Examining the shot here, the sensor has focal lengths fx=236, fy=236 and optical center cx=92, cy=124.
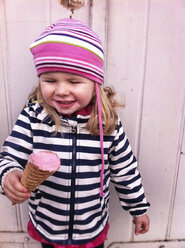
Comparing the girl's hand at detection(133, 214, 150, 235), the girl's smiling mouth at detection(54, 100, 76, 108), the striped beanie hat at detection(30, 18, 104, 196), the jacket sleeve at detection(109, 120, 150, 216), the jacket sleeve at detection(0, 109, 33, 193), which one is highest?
the striped beanie hat at detection(30, 18, 104, 196)

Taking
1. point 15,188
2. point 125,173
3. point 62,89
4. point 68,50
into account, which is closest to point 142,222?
point 125,173

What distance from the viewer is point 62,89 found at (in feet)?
2.94

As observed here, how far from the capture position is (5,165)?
3.13 ft

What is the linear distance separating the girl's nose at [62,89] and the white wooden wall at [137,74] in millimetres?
346

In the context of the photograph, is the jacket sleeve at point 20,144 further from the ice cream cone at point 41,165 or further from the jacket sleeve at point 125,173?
the jacket sleeve at point 125,173

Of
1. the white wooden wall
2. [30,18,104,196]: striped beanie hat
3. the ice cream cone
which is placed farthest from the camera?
the white wooden wall

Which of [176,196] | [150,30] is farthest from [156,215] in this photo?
[150,30]

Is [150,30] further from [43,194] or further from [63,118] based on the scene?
[43,194]

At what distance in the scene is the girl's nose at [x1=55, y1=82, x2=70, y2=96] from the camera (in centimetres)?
90

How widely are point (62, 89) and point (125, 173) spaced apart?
1.65 feet

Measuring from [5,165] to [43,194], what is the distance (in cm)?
22

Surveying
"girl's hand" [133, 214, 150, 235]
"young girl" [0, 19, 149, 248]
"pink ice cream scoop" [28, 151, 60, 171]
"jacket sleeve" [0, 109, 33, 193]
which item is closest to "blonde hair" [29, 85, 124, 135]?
"young girl" [0, 19, 149, 248]

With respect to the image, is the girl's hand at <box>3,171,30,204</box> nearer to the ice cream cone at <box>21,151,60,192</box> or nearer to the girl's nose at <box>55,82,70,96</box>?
the ice cream cone at <box>21,151,60,192</box>

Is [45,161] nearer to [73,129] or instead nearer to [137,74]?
[73,129]
